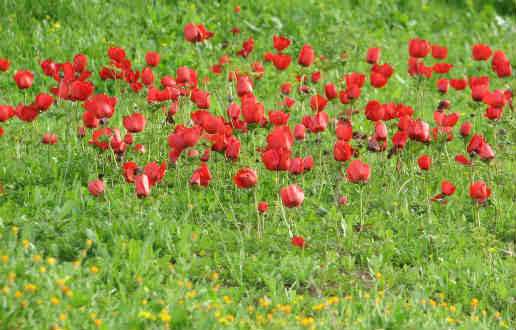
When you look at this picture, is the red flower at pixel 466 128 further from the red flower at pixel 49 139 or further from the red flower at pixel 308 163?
the red flower at pixel 49 139

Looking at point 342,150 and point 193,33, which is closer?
point 342,150

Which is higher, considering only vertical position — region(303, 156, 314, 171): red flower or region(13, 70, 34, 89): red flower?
region(13, 70, 34, 89): red flower

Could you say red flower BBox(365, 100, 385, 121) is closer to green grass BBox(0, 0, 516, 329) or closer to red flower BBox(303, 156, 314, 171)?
green grass BBox(0, 0, 516, 329)

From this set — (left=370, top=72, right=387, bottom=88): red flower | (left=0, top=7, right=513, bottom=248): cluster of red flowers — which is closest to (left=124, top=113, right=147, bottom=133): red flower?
(left=0, top=7, right=513, bottom=248): cluster of red flowers

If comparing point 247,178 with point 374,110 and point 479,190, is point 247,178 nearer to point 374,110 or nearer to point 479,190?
point 374,110

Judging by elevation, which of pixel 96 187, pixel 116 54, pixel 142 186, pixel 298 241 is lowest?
pixel 298 241

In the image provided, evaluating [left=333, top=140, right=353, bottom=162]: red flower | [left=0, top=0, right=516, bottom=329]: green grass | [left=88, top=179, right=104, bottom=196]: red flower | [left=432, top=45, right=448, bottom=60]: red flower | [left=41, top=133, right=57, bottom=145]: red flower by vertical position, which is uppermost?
[left=432, top=45, right=448, bottom=60]: red flower

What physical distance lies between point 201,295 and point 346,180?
6.56 ft

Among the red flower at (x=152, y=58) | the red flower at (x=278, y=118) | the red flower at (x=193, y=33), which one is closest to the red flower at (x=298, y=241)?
the red flower at (x=278, y=118)

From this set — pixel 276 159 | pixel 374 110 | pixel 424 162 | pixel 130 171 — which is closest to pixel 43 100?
pixel 130 171

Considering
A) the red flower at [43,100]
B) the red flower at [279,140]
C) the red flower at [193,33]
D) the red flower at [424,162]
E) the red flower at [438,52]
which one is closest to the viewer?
the red flower at [279,140]

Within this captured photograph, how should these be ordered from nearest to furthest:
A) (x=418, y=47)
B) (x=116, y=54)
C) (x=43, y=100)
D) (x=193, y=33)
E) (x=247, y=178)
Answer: (x=247, y=178)
(x=43, y=100)
(x=116, y=54)
(x=193, y=33)
(x=418, y=47)

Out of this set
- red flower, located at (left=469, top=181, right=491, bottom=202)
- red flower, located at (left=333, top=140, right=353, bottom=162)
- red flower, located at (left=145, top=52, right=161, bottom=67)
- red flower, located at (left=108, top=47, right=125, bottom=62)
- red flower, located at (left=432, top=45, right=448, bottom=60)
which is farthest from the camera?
red flower, located at (left=432, top=45, right=448, bottom=60)

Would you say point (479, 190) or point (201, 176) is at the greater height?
point (479, 190)
